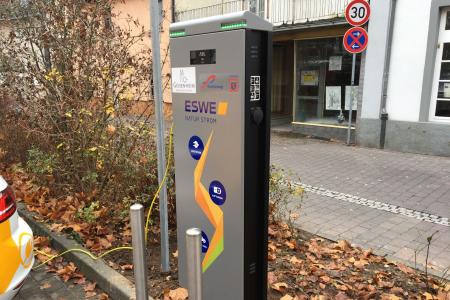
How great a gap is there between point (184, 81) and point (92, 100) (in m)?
2.09

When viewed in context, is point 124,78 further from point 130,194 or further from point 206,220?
point 206,220

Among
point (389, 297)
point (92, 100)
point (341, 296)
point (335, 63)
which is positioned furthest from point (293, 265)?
point (335, 63)

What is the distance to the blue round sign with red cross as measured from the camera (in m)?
A: 8.64

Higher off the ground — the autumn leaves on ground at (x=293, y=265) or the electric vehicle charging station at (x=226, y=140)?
the electric vehicle charging station at (x=226, y=140)

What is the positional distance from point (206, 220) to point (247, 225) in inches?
15.0

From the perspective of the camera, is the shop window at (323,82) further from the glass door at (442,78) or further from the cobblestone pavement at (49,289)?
the cobblestone pavement at (49,289)

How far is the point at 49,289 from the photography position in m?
3.36

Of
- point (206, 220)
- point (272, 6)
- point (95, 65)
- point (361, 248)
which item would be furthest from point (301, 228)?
point (272, 6)

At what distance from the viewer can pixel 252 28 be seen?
2203 millimetres

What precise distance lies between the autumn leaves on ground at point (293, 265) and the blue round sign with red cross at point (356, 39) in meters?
5.74

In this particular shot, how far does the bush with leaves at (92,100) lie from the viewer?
4234 mm

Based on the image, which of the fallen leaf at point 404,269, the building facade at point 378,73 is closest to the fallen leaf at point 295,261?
the fallen leaf at point 404,269

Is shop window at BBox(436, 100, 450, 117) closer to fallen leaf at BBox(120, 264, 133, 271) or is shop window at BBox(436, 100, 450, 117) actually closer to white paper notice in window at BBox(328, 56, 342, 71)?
white paper notice in window at BBox(328, 56, 342, 71)

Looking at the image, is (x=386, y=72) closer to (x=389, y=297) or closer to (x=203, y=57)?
(x=389, y=297)
